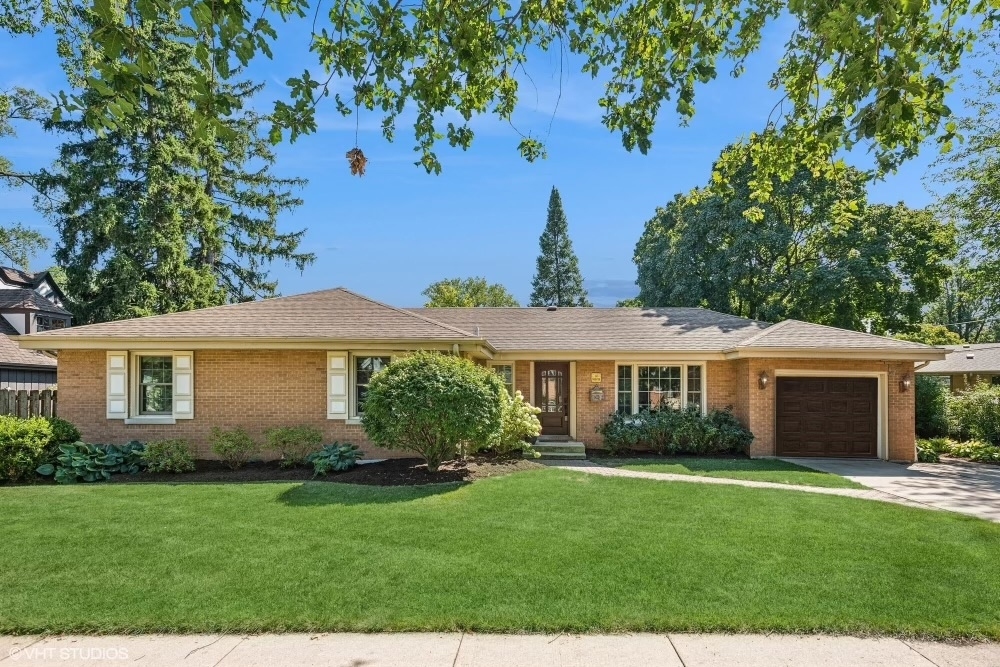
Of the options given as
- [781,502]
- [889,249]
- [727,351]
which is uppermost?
[889,249]

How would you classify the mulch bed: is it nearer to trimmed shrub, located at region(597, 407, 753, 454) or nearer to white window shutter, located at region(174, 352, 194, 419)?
white window shutter, located at region(174, 352, 194, 419)

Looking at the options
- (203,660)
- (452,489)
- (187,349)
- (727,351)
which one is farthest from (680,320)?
(203,660)

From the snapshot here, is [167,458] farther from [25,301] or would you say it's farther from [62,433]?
[25,301]

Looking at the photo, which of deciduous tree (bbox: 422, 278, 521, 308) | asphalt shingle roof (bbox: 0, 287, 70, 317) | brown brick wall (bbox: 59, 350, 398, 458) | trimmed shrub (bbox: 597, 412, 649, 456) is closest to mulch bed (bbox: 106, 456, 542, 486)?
brown brick wall (bbox: 59, 350, 398, 458)

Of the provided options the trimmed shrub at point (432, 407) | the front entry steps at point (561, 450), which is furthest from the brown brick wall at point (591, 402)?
the trimmed shrub at point (432, 407)

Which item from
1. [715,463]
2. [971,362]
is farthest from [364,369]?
[971,362]

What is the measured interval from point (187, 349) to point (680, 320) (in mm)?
12828

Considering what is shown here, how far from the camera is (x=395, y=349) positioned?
1227 centimetres

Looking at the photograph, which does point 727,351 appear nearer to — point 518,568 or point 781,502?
point 781,502

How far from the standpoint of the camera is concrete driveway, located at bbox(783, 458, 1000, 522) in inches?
350

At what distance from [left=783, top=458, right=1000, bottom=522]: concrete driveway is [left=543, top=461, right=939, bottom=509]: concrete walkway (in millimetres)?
288

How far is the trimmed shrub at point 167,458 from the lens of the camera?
10.9 meters

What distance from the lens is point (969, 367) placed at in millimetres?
23312

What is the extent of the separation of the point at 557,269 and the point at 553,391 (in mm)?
30633
